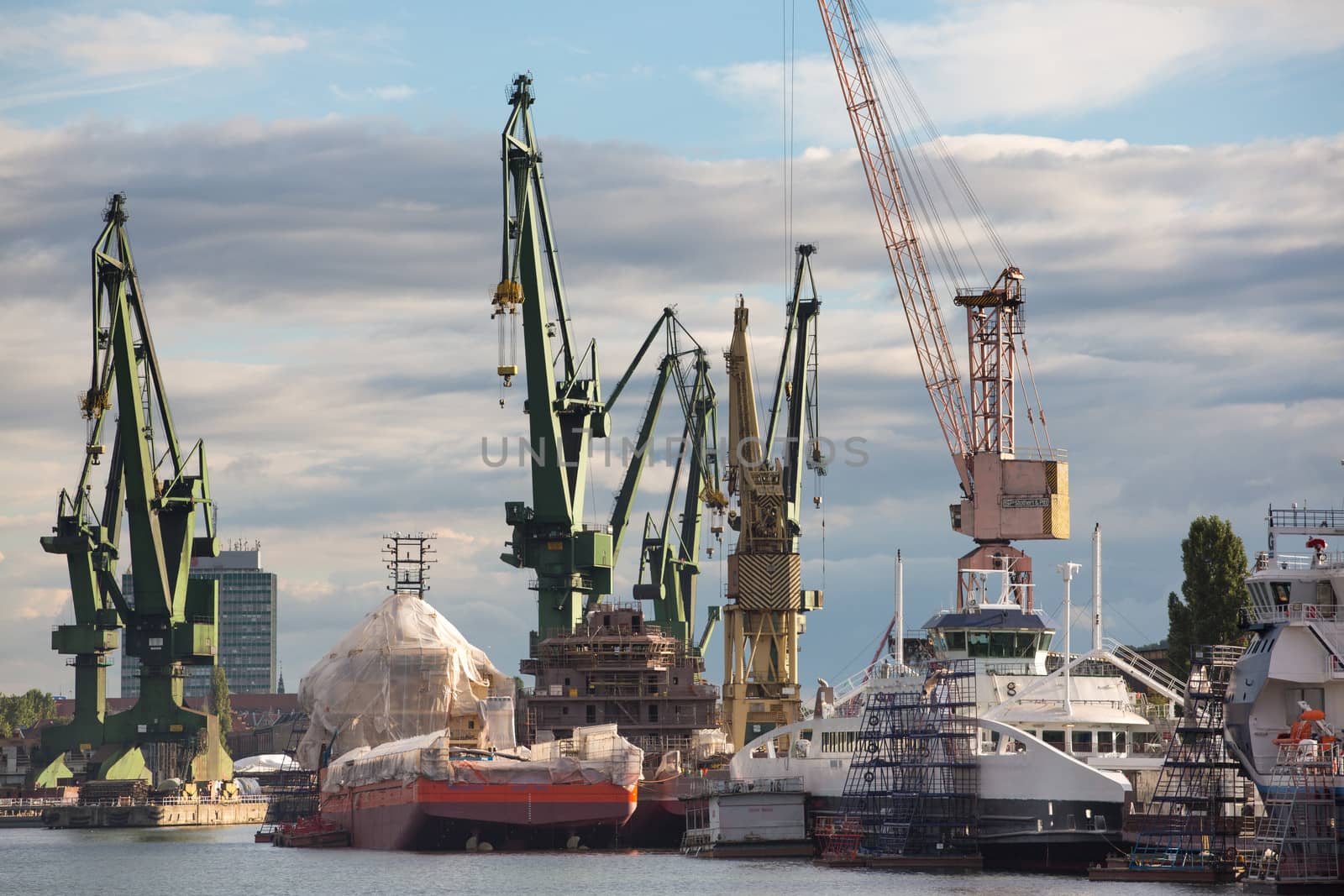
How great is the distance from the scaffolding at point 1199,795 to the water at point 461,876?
177cm

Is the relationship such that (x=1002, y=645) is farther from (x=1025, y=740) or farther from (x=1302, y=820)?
(x=1302, y=820)

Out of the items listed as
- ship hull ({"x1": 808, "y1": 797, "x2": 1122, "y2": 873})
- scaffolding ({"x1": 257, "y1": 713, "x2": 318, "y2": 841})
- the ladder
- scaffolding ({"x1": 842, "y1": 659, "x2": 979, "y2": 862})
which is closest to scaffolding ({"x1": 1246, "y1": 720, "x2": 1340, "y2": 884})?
the ladder

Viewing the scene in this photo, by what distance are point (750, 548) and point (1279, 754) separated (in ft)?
191

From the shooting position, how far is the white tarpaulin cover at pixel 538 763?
10031cm

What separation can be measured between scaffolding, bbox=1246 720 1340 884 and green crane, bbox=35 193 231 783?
105571 millimetres

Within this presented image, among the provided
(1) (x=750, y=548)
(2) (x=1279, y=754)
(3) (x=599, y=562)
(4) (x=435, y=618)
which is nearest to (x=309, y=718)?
(4) (x=435, y=618)

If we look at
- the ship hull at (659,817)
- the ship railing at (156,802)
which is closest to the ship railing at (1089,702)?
the ship hull at (659,817)

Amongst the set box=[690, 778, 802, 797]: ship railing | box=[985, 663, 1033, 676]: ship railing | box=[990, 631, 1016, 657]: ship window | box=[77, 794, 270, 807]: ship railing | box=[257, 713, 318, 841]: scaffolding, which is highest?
box=[990, 631, 1016, 657]: ship window

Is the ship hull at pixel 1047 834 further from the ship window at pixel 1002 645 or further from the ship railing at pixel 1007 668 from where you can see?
the ship window at pixel 1002 645

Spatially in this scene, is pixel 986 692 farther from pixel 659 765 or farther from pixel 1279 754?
pixel 659 765

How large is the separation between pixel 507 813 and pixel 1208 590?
38437mm

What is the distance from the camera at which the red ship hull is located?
330ft

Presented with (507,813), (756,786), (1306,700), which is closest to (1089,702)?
(1306,700)

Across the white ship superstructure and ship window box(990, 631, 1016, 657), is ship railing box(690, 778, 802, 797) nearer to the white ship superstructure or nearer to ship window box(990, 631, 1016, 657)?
ship window box(990, 631, 1016, 657)
